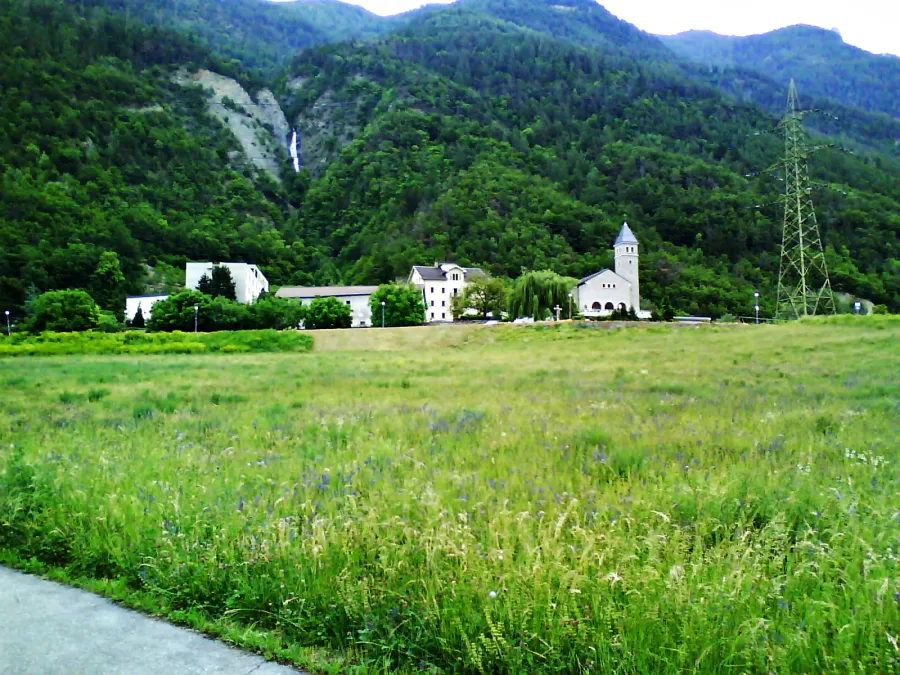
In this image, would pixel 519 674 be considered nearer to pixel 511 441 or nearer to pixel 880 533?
pixel 880 533

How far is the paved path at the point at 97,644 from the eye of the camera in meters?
3.38

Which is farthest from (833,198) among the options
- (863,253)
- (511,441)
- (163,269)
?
(511,441)

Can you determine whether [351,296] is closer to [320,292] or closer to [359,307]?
[359,307]

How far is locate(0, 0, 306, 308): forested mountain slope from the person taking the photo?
4562 inches

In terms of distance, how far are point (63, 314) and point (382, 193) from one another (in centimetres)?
11000

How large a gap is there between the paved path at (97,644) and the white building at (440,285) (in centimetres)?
11109

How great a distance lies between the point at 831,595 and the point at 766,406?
8.36 metres

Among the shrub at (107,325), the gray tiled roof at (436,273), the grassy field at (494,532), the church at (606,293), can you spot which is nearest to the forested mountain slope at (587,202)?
the gray tiled roof at (436,273)

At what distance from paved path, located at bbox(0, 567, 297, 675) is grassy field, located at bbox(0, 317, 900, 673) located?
166 millimetres

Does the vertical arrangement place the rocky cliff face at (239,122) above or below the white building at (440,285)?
above

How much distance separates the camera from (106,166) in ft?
484

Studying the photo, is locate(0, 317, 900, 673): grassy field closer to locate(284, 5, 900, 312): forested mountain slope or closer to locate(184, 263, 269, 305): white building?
locate(184, 263, 269, 305): white building

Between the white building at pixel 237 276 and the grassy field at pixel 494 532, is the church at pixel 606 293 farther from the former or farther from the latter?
the grassy field at pixel 494 532

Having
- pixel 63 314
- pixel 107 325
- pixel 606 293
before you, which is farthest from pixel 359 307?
pixel 63 314
